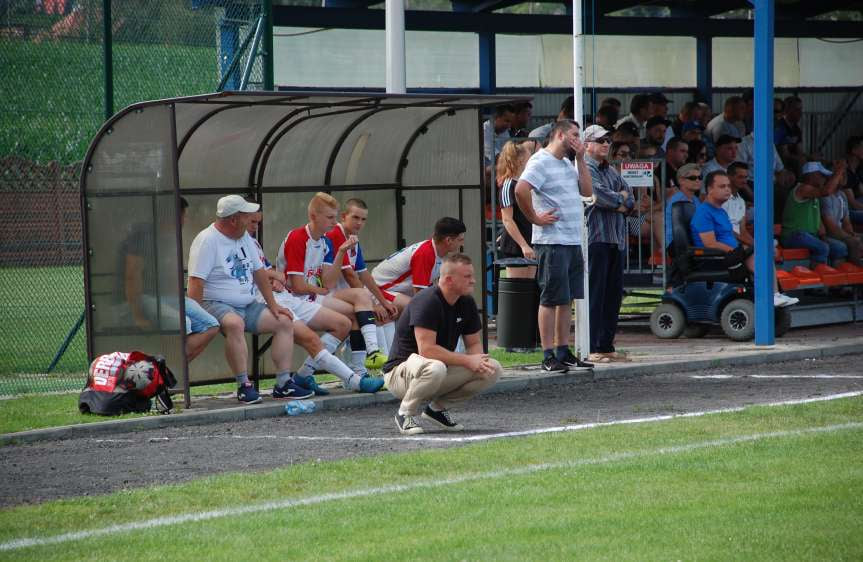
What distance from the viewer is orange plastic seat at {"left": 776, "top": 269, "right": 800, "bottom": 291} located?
15930mm

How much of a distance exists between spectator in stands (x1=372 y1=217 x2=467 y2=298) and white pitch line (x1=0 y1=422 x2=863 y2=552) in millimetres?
3399

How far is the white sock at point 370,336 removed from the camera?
12172 millimetres

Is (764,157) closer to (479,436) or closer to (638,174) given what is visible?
(638,174)

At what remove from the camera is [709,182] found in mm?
15398

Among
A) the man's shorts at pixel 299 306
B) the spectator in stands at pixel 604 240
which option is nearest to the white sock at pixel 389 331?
the man's shorts at pixel 299 306

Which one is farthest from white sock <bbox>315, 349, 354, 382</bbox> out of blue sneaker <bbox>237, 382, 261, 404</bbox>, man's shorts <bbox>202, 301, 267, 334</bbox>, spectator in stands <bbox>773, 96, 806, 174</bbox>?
spectator in stands <bbox>773, 96, 806, 174</bbox>

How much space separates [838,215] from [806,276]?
74.4 inches

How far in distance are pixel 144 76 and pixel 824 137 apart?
14665 mm

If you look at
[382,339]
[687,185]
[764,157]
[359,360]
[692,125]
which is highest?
[692,125]

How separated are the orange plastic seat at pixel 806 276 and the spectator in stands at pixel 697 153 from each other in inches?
79.6

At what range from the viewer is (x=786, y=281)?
16.0m

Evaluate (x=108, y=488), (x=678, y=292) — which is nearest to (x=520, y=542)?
(x=108, y=488)

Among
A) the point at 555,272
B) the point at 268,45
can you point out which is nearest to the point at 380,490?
the point at 555,272

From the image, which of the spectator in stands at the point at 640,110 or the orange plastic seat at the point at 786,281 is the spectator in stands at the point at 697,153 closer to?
the spectator in stands at the point at 640,110
